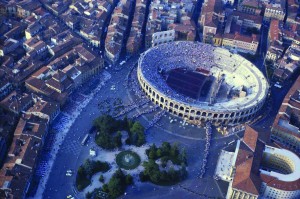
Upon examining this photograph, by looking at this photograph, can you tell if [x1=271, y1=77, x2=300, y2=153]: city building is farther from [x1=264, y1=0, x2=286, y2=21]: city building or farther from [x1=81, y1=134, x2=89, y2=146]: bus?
[x1=264, y1=0, x2=286, y2=21]: city building

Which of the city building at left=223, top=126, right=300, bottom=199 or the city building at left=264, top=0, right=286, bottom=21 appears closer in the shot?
the city building at left=223, top=126, right=300, bottom=199

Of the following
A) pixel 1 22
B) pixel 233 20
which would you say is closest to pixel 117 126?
pixel 1 22

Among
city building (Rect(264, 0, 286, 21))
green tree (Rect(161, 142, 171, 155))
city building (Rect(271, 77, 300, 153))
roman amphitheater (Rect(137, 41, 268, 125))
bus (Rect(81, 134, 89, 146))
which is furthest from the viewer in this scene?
city building (Rect(264, 0, 286, 21))

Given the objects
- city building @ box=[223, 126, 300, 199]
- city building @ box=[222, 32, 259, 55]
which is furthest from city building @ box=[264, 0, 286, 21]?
city building @ box=[223, 126, 300, 199]

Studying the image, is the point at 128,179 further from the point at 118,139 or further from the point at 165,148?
the point at 165,148

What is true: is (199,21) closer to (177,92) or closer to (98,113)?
(177,92)

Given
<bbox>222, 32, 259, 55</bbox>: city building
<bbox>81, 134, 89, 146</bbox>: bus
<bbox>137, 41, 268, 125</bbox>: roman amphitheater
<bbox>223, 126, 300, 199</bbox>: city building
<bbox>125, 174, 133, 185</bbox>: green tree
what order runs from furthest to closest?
<bbox>222, 32, 259, 55</bbox>: city building
<bbox>137, 41, 268, 125</bbox>: roman amphitheater
<bbox>81, 134, 89, 146</bbox>: bus
<bbox>125, 174, 133, 185</bbox>: green tree
<bbox>223, 126, 300, 199</bbox>: city building

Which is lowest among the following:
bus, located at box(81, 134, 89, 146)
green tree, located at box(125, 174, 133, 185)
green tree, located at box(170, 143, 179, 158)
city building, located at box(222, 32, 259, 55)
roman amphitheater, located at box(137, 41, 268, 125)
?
green tree, located at box(125, 174, 133, 185)

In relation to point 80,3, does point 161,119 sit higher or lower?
lower
